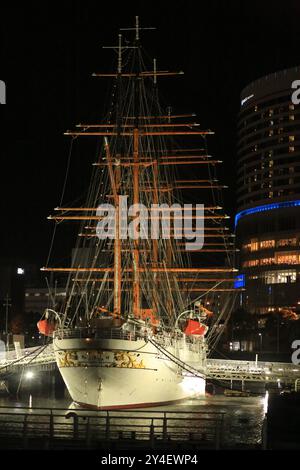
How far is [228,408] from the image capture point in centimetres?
6956

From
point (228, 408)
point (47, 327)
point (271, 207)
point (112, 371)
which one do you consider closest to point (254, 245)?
point (271, 207)

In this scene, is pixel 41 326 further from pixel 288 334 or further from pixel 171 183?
pixel 288 334

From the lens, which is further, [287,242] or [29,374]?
[287,242]

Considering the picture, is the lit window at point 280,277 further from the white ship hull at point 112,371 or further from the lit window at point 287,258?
the white ship hull at point 112,371

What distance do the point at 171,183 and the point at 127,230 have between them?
18.5m

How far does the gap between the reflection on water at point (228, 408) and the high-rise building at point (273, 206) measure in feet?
306

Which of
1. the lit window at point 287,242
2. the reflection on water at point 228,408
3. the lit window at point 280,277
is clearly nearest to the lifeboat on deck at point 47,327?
the reflection on water at point 228,408

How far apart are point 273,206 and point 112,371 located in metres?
129

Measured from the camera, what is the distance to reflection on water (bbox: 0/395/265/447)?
5141 cm

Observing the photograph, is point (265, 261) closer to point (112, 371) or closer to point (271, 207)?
point (271, 207)

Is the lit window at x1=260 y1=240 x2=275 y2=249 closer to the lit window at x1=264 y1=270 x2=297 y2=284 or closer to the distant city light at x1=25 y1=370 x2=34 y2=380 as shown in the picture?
the lit window at x1=264 y1=270 x2=297 y2=284

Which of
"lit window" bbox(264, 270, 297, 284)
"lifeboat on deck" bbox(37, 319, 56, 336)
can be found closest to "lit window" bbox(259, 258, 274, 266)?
"lit window" bbox(264, 270, 297, 284)

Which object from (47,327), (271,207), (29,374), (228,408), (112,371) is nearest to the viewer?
(112,371)

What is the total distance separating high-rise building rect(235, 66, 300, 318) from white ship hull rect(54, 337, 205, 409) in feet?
352
